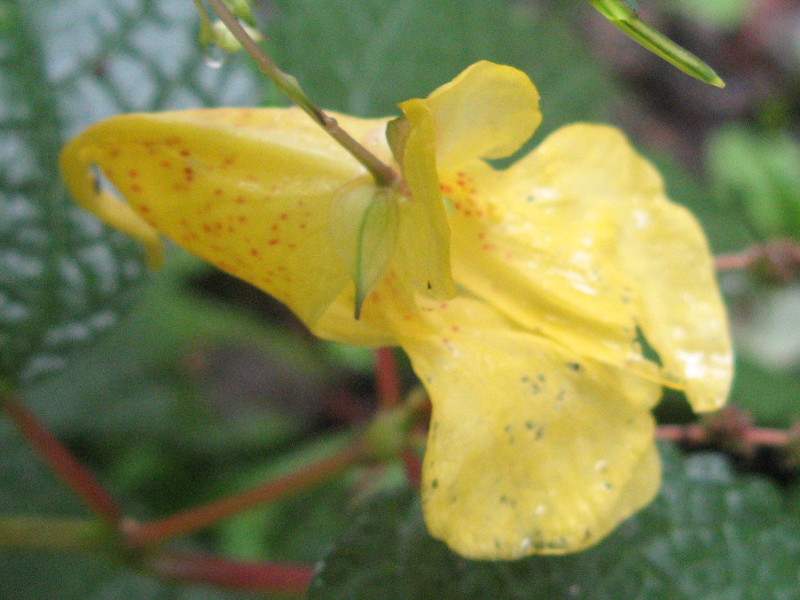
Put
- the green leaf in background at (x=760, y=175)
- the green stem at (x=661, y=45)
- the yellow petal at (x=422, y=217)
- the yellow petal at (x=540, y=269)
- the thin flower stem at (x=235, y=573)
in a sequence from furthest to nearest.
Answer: the green leaf in background at (x=760, y=175), the thin flower stem at (x=235, y=573), the yellow petal at (x=540, y=269), the yellow petal at (x=422, y=217), the green stem at (x=661, y=45)

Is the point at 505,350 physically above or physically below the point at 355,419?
above

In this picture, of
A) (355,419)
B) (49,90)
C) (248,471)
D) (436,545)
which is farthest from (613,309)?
(355,419)

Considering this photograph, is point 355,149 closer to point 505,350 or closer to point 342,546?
point 505,350

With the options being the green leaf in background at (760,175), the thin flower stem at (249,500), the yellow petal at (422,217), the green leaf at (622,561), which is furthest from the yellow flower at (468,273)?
the green leaf in background at (760,175)

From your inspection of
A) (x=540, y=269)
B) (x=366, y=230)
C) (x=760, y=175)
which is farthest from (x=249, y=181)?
(x=760, y=175)

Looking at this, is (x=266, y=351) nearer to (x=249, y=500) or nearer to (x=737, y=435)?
(x=249, y=500)

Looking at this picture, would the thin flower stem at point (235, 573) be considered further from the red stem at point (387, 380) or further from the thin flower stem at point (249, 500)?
the red stem at point (387, 380)
